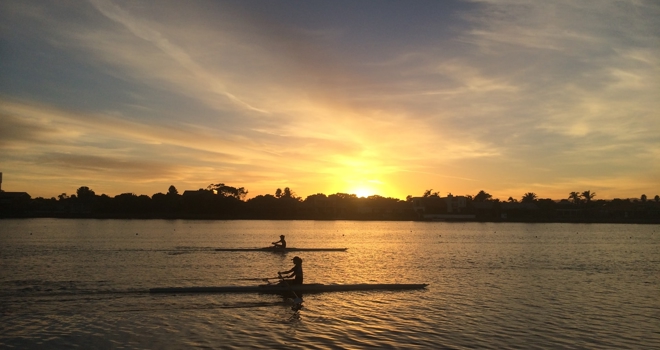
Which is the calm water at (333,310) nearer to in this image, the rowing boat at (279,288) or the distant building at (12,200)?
the rowing boat at (279,288)

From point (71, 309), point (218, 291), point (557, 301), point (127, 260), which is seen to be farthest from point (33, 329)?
point (127, 260)

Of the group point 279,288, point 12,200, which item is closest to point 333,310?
point 279,288

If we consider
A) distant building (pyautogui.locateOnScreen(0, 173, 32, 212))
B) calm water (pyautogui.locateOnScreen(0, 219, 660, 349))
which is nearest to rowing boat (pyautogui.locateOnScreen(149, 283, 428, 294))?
calm water (pyautogui.locateOnScreen(0, 219, 660, 349))

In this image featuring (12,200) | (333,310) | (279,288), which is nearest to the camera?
(333,310)

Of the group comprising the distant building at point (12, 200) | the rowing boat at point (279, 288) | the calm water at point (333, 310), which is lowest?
the calm water at point (333, 310)

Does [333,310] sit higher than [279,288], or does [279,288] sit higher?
[279,288]

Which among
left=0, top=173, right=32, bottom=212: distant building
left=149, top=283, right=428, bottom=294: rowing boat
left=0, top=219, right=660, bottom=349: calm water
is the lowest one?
left=0, top=219, right=660, bottom=349: calm water

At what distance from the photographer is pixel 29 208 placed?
625 ft

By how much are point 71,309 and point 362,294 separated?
13291mm

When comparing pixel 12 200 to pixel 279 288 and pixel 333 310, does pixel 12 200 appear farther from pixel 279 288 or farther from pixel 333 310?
pixel 333 310

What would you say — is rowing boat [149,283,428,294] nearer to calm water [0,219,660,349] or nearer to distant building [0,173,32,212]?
calm water [0,219,660,349]

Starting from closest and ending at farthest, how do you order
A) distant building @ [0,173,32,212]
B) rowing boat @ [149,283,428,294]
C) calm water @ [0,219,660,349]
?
calm water @ [0,219,660,349] < rowing boat @ [149,283,428,294] < distant building @ [0,173,32,212]

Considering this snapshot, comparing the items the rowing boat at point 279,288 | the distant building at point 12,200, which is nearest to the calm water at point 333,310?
the rowing boat at point 279,288

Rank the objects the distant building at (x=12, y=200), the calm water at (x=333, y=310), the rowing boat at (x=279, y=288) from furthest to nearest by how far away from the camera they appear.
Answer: the distant building at (x=12, y=200), the rowing boat at (x=279, y=288), the calm water at (x=333, y=310)
